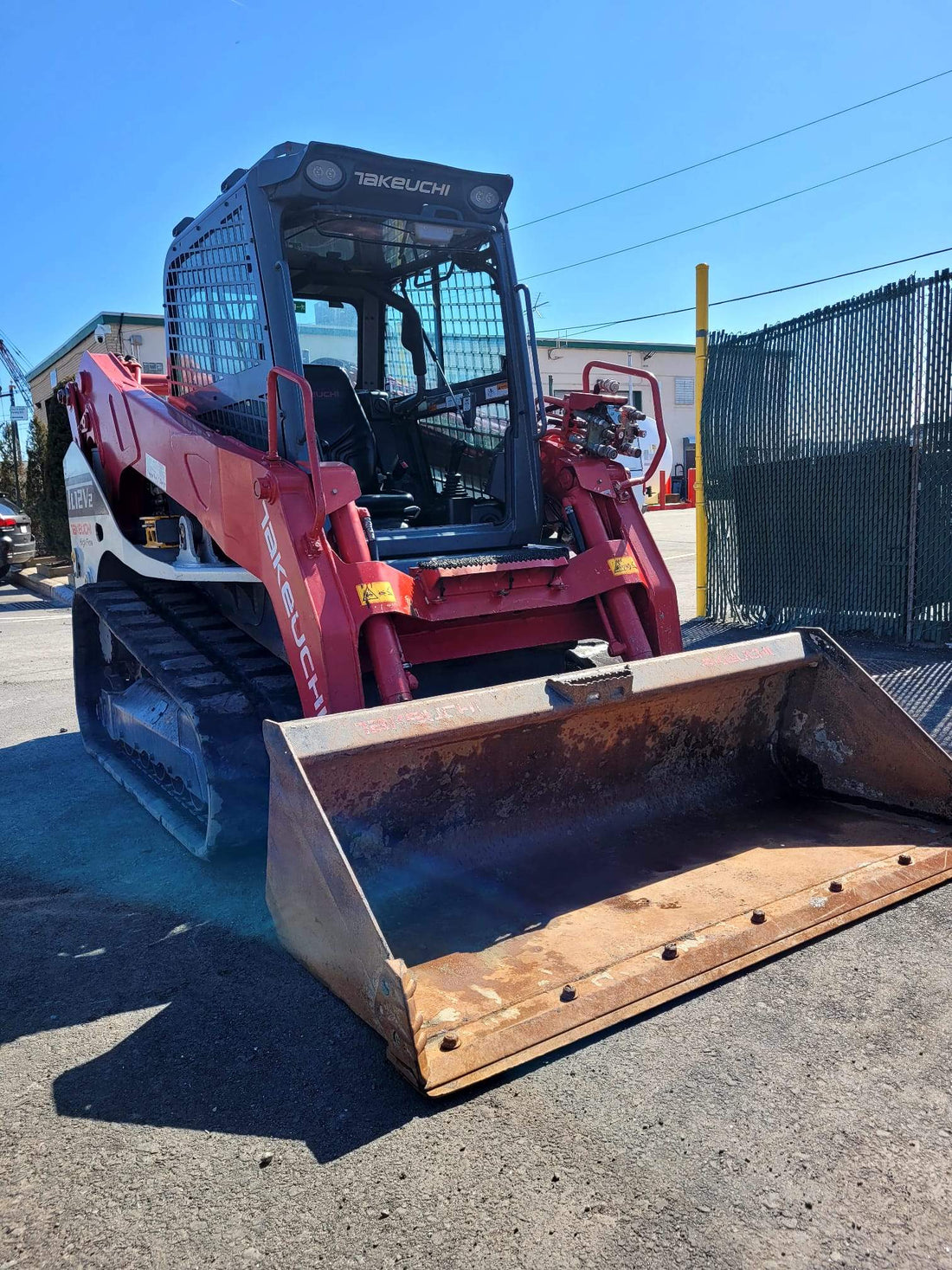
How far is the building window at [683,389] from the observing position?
3722cm

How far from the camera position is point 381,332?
19.2 ft

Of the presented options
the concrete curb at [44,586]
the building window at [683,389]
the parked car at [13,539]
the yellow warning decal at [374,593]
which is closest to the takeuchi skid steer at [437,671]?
the yellow warning decal at [374,593]

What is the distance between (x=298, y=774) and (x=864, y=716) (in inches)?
94.5

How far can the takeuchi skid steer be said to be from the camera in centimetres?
306

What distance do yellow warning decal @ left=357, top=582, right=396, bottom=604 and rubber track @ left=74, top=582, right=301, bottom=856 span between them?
717 mm

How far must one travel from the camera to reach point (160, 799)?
16.0 ft

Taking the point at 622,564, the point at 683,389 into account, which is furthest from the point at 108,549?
the point at 683,389

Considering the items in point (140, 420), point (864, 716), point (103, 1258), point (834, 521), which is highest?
point (140, 420)

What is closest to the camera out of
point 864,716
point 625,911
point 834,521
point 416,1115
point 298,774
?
point 416,1115

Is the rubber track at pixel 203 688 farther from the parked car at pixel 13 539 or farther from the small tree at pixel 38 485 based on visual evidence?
the small tree at pixel 38 485

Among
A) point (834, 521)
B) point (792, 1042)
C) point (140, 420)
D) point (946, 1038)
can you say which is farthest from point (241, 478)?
point (834, 521)

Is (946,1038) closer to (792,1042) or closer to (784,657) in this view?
(792,1042)

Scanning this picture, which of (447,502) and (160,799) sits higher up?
(447,502)

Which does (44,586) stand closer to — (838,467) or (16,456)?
(16,456)
